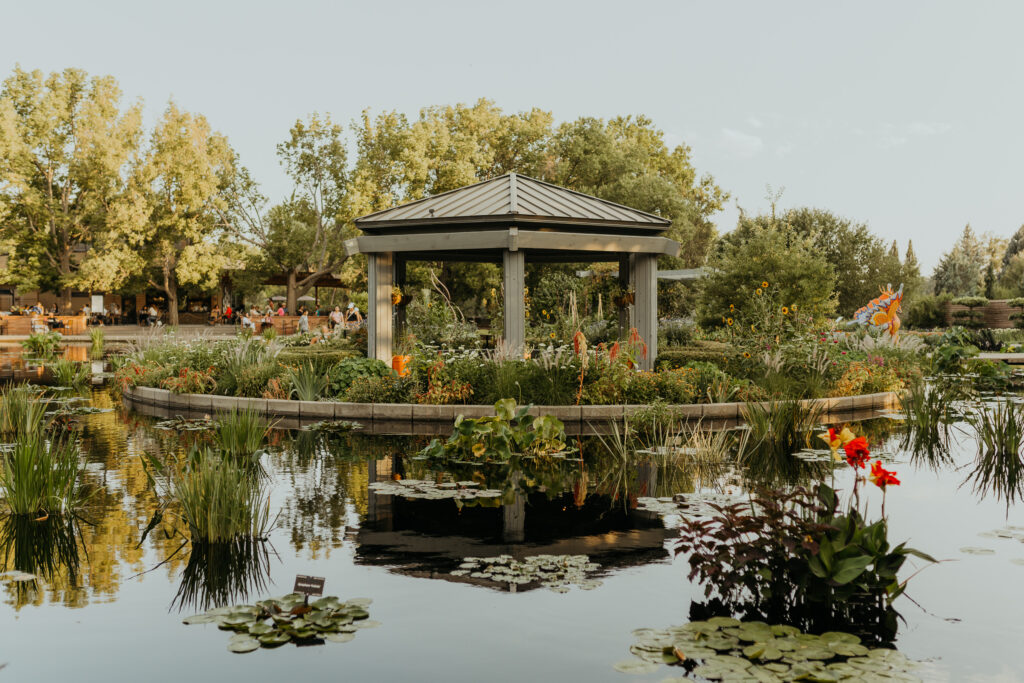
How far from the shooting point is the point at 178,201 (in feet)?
144

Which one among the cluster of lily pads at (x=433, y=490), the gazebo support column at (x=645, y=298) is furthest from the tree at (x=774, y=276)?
the cluster of lily pads at (x=433, y=490)

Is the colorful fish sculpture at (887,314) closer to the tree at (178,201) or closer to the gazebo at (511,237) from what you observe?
the gazebo at (511,237)

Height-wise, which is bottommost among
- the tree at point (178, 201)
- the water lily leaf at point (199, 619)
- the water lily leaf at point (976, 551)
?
the water lily leaf at point (199, 619)

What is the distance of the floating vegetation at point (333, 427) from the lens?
1084 centimetres

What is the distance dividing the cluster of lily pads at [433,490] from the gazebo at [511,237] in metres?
5.68

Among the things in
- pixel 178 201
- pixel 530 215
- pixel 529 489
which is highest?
pixel 178 201

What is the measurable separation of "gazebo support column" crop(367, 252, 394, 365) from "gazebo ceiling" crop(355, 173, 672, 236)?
0.71 m

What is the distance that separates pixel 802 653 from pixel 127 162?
46.0 meters

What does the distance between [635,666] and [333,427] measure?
307 inches

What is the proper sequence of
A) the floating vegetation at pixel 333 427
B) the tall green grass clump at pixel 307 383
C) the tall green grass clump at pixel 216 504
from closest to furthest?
the tall green grass clump at pixel 216 504
the floating vegetation at pixel 333 427
the tall green grass clump at pixel 307 383

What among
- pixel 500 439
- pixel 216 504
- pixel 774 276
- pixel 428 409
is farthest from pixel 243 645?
pixel 774 276

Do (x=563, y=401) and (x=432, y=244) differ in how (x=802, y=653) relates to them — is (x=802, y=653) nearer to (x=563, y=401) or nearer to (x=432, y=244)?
(x=563, y=401)

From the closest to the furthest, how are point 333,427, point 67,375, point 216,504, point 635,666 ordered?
point 635,666 → point 216,504 → point 333,427 → point 67,375

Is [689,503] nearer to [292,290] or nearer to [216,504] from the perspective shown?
[216,504]
